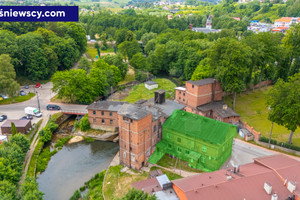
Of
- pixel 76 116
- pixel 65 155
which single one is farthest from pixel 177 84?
pixel 65 155

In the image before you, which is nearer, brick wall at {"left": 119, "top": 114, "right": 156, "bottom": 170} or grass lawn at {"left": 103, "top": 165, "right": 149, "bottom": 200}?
grass lawn at {"left": 103, "top": 165, "right": 149, "bottom": 200}

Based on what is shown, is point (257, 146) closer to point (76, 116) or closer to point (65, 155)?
point (65, 155)

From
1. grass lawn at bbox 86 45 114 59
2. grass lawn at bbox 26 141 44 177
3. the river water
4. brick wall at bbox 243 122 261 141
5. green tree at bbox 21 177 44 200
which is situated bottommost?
the river water

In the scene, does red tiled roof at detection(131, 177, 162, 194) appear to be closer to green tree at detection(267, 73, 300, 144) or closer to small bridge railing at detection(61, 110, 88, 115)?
green tree at detection(267, 73, 300, 144)

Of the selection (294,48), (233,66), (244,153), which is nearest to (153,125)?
(244,153)

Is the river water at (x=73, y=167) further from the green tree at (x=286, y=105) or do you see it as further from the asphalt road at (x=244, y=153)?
the green tree at (x=286, y=105)

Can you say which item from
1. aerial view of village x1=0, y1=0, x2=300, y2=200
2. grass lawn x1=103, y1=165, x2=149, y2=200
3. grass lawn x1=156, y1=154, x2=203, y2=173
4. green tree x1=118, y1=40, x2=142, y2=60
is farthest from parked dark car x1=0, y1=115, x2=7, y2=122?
green tree x1=118, y1=40, x2=142, y2=60
